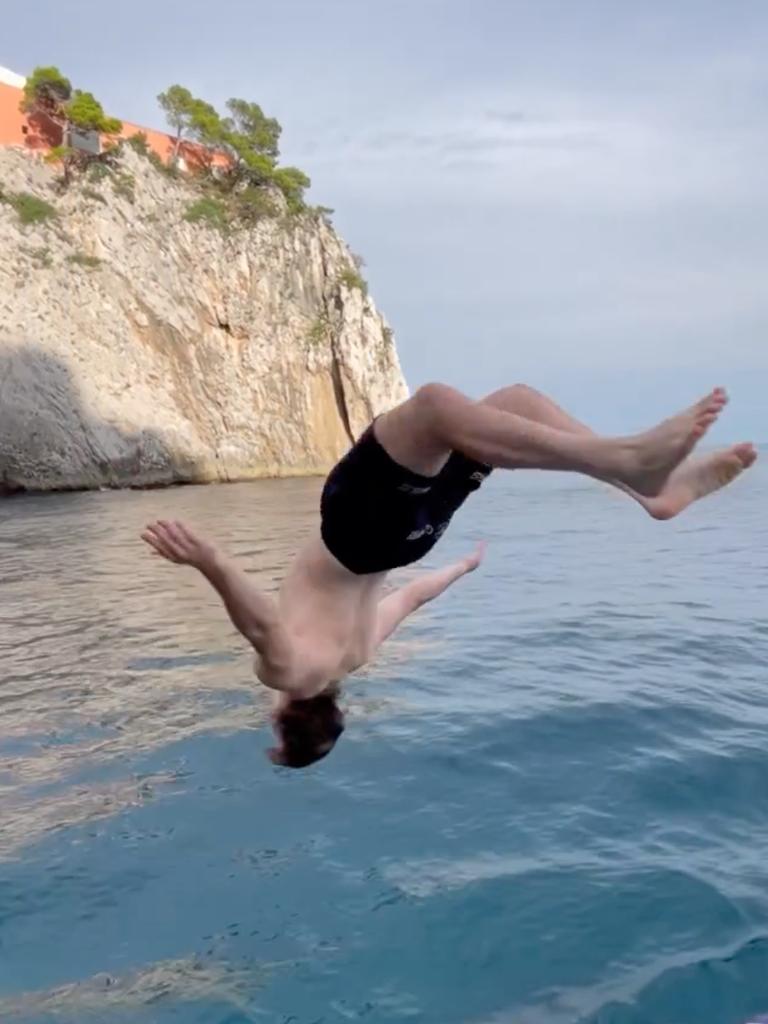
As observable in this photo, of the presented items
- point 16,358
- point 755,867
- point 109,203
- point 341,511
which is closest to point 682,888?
point 755,867

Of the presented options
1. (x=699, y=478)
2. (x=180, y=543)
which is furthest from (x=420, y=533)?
(x=699, y=478)

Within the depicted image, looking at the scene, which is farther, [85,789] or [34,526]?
[34,526]

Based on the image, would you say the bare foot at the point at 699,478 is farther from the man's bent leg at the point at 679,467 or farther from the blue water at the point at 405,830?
the blue water at the point at 405,830

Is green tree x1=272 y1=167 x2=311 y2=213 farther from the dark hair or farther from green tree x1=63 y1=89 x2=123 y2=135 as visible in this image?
the dark hair

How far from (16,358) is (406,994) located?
2837cm

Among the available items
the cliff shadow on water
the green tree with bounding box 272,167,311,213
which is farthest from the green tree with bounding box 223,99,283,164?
the cliff shadow on water

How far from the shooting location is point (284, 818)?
5.26m

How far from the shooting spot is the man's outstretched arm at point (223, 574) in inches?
157

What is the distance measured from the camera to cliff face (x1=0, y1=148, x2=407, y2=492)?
29859 mm

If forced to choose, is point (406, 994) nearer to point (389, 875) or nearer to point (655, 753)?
point (389, 875)

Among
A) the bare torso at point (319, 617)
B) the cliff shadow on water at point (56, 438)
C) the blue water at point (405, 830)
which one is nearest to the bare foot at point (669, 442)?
the bare torso at point (319, 617)

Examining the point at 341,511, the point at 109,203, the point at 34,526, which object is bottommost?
the point at 34,526

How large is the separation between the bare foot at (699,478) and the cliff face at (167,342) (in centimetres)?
2696

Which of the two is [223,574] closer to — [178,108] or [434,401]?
[434,401]
